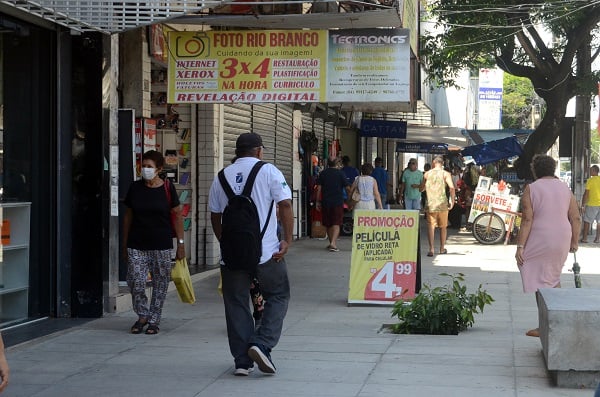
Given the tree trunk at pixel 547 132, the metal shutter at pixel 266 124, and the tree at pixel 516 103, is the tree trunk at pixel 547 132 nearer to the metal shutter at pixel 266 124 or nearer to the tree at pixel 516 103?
the metal shutter at pixel 266 124

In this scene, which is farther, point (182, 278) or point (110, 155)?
point (110, 155)

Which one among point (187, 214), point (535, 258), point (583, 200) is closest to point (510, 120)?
point (583, 200)

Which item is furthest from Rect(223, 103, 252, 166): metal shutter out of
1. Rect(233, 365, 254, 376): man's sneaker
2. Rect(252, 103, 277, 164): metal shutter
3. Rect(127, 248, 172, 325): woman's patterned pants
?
Rect(233, 365, 254, 376): man's sneaker

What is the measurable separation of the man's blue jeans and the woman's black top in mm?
2067

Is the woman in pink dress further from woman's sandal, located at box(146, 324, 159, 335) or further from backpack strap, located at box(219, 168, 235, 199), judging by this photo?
woman's sandal, located at box(146, 324, 159, 335)

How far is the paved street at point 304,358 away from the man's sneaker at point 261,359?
0.09 m

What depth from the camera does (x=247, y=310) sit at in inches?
286

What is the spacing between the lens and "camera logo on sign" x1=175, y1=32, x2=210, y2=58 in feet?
38.3

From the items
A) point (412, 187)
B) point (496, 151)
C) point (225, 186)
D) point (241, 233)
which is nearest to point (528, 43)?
point (496, 151)

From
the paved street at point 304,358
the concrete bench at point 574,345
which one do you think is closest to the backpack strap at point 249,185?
the paved street at point 304,358

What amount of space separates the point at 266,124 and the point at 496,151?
8738mm

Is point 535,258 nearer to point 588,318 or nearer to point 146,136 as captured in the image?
point 588,318

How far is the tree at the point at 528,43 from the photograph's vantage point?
2380 cm

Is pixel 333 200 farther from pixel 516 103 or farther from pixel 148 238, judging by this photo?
pixel 516 103
